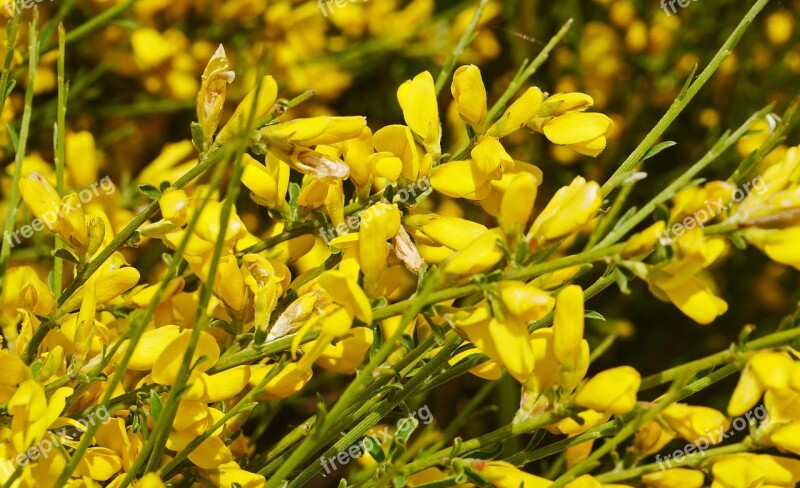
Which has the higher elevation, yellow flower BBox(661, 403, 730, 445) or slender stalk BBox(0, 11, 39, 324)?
slender stalk BBox(0, 11, 39, 324)

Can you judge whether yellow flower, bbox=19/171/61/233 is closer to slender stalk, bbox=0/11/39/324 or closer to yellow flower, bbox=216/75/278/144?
slender stalk, bbox=0/11/39/324

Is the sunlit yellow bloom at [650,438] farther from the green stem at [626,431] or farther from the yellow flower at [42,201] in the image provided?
the yellow flower at [42,201]

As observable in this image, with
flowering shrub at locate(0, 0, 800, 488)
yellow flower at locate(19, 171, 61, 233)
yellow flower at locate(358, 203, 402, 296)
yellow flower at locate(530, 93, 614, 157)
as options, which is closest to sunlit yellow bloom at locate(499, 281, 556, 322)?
flowering shrub at locate(0, 0, 800, 488)

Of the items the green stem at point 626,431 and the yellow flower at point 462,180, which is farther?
A: the yellow flower at point 462,180

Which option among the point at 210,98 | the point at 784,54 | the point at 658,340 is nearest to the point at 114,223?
the point at 210,98

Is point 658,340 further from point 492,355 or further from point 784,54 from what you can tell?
point 492,355

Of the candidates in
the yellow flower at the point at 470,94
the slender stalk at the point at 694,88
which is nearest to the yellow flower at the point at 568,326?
the slender stalk at the point at 694,88

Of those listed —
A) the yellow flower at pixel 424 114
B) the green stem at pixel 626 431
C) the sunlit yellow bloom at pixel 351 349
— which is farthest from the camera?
the yellow flower at pixel 424 114
